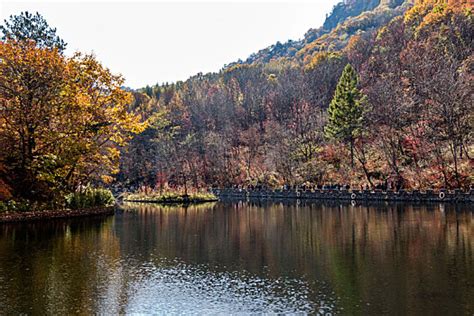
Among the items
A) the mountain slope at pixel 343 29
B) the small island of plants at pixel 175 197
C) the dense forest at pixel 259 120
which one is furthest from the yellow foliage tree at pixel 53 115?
the mountain slope at pixel 343 29

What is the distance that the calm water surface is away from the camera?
10039 mm

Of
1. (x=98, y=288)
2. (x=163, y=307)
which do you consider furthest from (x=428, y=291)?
(x=98, y=288)

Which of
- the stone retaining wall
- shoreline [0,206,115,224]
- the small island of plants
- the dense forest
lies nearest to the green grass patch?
the small island of plants

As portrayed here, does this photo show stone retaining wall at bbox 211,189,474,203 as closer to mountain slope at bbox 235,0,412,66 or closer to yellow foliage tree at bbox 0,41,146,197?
yellow foliage tree at bbox 0,41,146,197

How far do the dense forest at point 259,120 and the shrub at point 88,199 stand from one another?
1.03 m

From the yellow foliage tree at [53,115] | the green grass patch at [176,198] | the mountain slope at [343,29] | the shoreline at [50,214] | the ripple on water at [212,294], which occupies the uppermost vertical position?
the mountain slope at [343,29]

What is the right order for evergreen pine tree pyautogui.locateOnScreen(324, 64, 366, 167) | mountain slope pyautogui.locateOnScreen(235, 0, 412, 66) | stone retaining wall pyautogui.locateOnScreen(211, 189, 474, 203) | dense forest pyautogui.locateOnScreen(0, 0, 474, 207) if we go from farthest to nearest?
mountain slope pyautogui.locateOnScreen(235, 0, 412, 66)
evergreen pine tree pyautogui.locateOnScreen(324, 64, 366, 167)
stone retaining wall pyautogui.locateOnScreen(211, 189, 474, 203)
dense forest pyautogui.locateOnScreen(0, 0, 474, 207)

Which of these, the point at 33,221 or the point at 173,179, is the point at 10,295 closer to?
the point at 33,221

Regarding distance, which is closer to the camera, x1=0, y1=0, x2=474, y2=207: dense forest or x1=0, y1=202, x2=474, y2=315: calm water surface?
x1=0, y1=202, x2=474, y2=315: calm water surface

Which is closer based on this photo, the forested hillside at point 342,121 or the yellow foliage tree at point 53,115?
the yellow foliage tree at point 53,115

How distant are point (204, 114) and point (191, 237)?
203 ft

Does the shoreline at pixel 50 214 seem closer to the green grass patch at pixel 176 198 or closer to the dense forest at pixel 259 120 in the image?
the dense forest at pixel 259 120

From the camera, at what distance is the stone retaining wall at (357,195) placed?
35.8 meters

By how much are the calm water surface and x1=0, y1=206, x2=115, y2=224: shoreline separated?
123 inches
